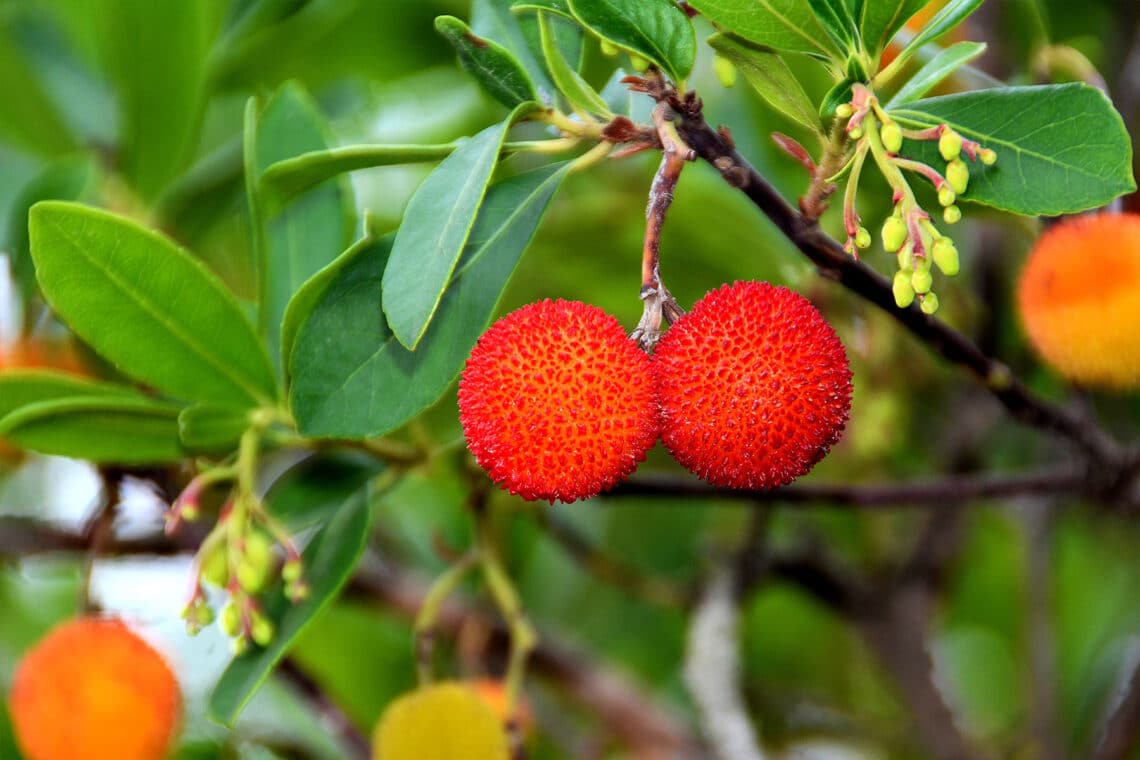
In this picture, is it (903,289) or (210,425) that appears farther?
(210,425)

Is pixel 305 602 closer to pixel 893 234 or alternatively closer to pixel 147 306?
pixel 147 306

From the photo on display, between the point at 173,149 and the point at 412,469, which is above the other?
the point at 173,149

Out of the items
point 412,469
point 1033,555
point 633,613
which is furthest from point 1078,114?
point 633,613

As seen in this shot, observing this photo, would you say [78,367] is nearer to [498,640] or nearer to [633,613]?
[498,640]

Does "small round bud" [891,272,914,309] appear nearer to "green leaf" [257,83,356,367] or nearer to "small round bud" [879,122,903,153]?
"small round bud" [879,122,903,153]

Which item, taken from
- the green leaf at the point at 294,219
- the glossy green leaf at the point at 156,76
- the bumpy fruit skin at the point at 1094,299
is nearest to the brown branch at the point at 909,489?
the bumpy fruit skin at the point at 1094,299

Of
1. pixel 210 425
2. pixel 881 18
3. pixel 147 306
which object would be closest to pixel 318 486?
pixel 210 425
